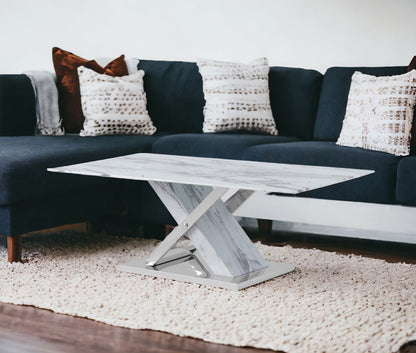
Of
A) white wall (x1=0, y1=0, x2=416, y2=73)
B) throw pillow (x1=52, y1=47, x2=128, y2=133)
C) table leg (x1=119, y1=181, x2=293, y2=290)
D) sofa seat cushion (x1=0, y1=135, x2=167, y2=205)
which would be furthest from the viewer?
white wall (x1=0, y1=0, x2=416, y2=73)

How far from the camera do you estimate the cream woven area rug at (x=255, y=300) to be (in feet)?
6.79

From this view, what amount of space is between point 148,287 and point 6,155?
904 millimetres

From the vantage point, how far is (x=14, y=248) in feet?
9.58

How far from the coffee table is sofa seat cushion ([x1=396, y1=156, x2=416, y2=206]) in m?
0.51

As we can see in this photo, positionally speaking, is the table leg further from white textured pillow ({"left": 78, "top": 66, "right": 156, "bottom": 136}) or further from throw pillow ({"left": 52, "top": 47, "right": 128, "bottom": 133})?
throw pillow ({"left": 52, "top": 47, "right": 128, "bottom": 133})

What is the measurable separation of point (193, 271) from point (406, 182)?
3.47 feet

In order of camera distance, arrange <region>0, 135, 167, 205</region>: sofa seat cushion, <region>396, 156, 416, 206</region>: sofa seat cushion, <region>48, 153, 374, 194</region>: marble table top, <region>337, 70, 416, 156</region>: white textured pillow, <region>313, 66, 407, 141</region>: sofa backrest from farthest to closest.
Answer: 1. <region>313, 66, 407, 141</region>: sofa backrest
2. <region>337, 70, 416, 156</region>: white textured pillow
3. <region>396, 156, 416, 206</region>: sofa seat cushion
4. <region>0, 135, 167, 205</region>: sofa seat cushion
5. <region>48, 153, 374, 194</region>: marble table top

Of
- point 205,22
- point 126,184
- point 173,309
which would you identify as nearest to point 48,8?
point 205,22

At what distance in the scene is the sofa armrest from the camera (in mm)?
3807

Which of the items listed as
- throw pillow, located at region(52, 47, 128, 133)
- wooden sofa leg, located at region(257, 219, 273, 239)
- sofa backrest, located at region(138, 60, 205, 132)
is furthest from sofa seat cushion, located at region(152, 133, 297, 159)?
throw pillow, located at region(52, 47, 128, 133)

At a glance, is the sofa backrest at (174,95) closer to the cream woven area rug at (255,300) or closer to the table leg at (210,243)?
the cream woven area rug at (255,300)

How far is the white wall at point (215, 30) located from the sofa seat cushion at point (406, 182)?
4.02ft

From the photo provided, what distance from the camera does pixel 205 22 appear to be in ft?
14.9

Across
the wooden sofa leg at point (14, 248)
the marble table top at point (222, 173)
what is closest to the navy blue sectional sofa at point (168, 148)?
the wooden sofa leg at point (14, 248)
